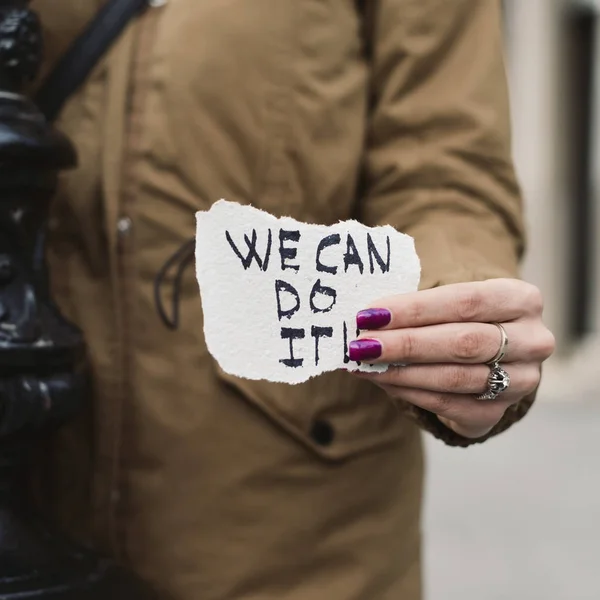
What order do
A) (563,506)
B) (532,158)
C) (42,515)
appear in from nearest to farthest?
(42,515) → (563,506) → (532,158)

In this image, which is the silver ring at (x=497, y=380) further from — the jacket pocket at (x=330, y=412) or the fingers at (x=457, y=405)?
the jacket pocket at (x=330, y=412)

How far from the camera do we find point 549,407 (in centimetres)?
589

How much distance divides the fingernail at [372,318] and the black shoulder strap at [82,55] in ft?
1.32

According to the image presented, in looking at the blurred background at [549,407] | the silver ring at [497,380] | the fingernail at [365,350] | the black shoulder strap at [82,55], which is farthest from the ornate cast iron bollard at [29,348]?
the blurred background at [549,407]

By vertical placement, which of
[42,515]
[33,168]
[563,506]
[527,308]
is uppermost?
[33,168]

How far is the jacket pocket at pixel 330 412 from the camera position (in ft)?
2.96

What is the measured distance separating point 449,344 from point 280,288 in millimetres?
141

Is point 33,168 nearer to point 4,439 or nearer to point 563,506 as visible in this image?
point 4,439

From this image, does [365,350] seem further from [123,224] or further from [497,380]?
[123,224]

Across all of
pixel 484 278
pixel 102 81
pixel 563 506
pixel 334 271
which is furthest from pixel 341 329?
pixel 563 506

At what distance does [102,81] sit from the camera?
2.91 feet

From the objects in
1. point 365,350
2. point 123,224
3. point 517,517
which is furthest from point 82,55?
point 517,517

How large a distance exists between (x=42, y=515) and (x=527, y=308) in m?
0.46

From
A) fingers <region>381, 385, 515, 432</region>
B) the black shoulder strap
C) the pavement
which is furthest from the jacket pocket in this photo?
the pavement
